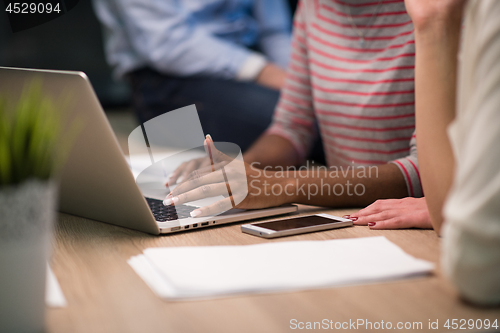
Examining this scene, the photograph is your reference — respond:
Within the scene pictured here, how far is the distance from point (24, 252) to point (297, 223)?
0.37 m

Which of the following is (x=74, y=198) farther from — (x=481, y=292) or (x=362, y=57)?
(x=362, y=57)

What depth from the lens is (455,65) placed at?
0.63 m

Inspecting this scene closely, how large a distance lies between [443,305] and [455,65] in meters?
0.34

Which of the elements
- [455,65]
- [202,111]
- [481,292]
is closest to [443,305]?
[481,292]

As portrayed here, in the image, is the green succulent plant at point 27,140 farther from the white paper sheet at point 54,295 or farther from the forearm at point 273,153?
the forearm at point 273,153

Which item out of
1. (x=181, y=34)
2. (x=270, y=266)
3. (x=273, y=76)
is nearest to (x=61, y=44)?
(x=181, y=34)

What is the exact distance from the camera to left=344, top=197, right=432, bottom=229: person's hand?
646 mm

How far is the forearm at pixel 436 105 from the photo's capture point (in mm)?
615

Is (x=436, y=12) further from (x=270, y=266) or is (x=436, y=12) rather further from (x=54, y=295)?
(x=54, y=295)

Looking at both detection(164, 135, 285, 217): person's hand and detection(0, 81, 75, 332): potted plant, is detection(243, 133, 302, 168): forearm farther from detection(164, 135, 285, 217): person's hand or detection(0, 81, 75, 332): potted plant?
detection(0, 81, 75, 332): potted plant

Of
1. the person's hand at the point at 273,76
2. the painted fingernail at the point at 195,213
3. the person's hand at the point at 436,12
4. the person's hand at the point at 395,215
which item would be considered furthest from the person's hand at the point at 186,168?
the person's hand at the point at 273,76

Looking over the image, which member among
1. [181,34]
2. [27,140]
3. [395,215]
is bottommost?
[395,215]

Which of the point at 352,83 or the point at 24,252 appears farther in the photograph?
the point at 352,83

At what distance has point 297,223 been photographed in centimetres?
67
